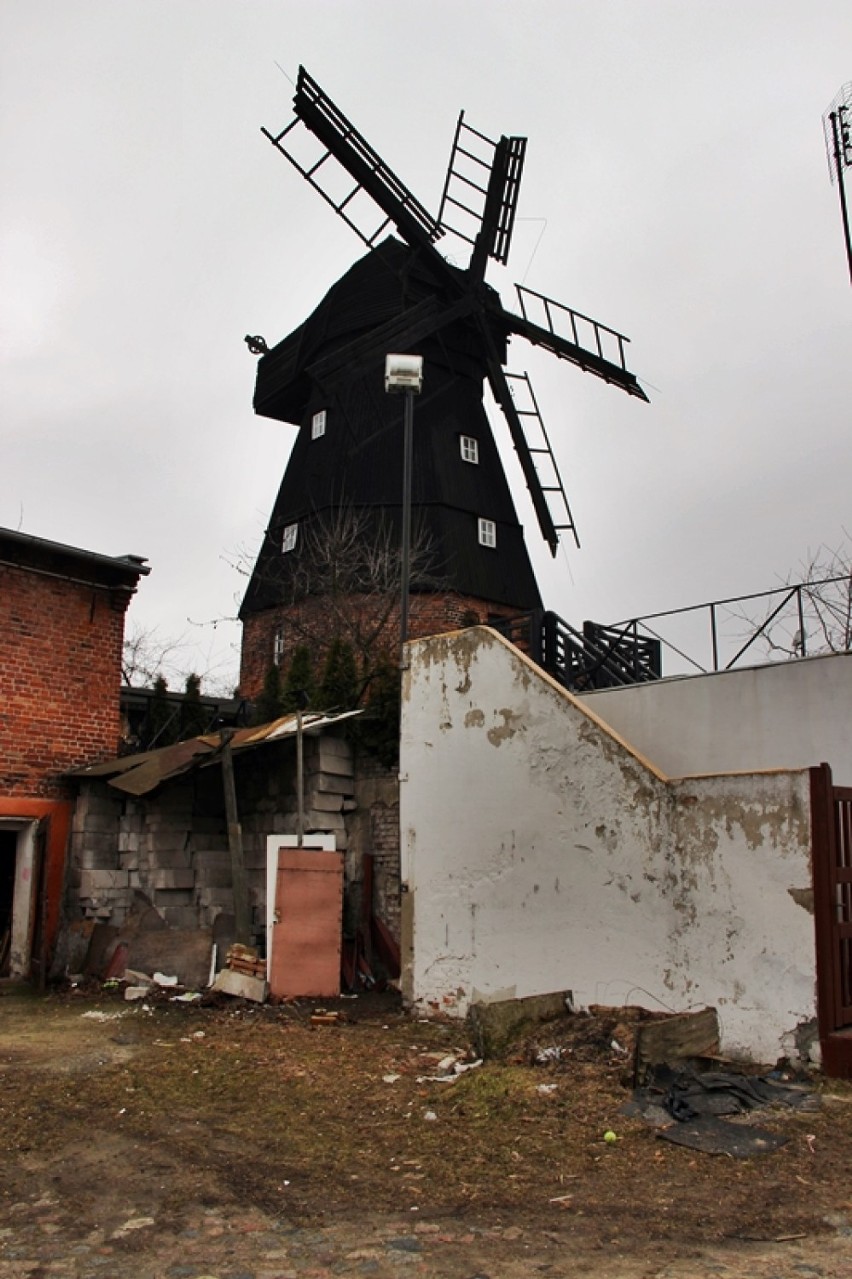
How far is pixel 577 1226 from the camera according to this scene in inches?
170

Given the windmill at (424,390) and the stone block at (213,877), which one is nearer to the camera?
the stone block at (213,877)

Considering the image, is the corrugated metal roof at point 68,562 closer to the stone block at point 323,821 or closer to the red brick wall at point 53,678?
the red brick wall at point 53,678

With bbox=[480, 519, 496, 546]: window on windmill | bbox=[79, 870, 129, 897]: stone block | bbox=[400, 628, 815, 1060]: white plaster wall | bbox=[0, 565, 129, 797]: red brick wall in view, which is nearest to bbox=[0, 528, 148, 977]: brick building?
bbox=[0, 565, 129, 797]: red brick wall

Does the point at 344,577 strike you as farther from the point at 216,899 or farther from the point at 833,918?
the point at 833,918

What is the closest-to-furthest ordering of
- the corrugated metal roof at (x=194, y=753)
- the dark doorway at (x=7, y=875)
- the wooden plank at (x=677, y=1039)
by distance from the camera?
the wooden plank at (x=677, y=1039)
the corrugated metal roof at (x=194, y=753)
the dark doorway at (x=7, y=875)

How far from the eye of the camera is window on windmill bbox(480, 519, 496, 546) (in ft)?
76.2

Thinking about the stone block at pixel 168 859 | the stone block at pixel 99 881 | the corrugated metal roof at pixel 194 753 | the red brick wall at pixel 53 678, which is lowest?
the stone block at pixel 99 881

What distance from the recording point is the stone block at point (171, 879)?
11664mm

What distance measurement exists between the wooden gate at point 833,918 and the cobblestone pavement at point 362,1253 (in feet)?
7.47

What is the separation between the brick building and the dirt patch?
4.15 meters

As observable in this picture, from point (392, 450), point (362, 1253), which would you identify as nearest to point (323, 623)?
point (392, 450)

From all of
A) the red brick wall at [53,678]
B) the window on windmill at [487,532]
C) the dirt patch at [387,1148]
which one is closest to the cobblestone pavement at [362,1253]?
the dirt patch at [387,1148]

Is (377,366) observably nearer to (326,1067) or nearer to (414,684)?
(414,684)

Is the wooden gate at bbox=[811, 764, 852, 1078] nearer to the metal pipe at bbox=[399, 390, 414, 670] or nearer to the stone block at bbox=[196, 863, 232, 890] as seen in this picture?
the metal pipe at bbox=[399, 390, 414, 670]
